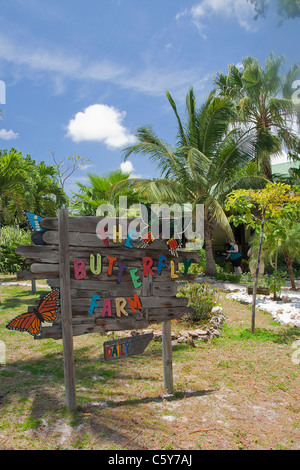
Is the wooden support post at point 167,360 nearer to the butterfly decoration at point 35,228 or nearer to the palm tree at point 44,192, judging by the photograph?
the butterfly decoration at point 35,228

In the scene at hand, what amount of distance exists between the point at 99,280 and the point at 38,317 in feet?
2.43

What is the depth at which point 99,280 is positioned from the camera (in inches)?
147

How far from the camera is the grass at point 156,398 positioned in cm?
308

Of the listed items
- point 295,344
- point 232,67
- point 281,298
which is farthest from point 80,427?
point 232,67

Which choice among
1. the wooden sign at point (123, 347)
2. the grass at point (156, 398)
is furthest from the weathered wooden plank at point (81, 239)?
the grass at point (156, 398)

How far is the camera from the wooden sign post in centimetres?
349

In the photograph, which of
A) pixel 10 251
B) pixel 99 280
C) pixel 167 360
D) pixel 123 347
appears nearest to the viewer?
pixel 99 280

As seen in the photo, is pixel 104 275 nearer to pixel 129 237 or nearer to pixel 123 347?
pixel 129 237

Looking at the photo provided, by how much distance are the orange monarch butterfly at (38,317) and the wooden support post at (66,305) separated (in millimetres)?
92

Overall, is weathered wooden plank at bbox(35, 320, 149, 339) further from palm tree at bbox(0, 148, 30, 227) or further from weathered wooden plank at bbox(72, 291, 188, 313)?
palm tree at bbox(0, 148, 30, 227)

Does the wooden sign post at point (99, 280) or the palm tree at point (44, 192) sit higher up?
the palm tree at point (44, 192)

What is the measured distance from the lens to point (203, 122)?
12.7 m

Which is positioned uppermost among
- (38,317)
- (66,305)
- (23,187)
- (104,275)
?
(23,187)

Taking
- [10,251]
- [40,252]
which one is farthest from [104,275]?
[10,251]
